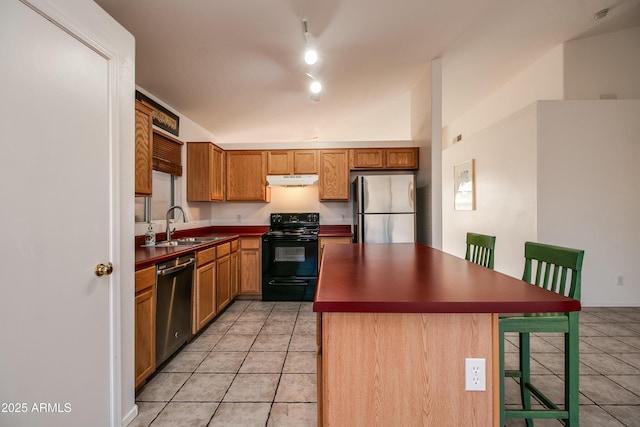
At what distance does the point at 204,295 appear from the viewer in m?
2.78

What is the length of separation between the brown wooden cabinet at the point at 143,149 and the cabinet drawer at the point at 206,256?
0.76 m

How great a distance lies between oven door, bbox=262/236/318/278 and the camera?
376 cm

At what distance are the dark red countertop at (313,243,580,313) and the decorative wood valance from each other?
253cm

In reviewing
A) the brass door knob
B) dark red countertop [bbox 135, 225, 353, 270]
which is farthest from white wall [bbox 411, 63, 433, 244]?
the brass door knob

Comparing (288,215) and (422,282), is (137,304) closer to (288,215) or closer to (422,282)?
(422,282)

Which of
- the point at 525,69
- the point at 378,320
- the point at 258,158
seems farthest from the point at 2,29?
the point at 525,69

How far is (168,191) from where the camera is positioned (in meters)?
3.48

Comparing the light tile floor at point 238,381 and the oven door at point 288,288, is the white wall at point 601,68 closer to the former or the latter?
the oven door at point 288,288

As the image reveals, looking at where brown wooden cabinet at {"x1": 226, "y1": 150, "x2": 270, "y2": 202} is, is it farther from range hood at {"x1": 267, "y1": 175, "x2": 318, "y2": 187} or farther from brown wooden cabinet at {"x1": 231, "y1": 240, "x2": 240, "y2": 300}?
brown wooden cabinet at {"x1": 231, "y1": 240, "x2": 240, "y2": 300}

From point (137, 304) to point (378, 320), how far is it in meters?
1.63

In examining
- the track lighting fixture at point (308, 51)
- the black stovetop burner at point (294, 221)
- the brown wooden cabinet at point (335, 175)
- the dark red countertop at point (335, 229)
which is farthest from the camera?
the black stovetop burner at point (294, 221)

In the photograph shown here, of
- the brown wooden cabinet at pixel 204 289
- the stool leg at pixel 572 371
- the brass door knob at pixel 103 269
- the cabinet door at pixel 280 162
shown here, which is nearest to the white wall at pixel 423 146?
the cabinet door at pixel 280 162

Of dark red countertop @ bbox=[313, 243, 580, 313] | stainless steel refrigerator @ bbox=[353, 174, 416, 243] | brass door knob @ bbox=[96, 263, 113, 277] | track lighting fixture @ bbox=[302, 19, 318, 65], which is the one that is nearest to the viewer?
dark red countertop @ bbox=[313, 243, 580, 313]

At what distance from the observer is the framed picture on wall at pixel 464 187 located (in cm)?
496
